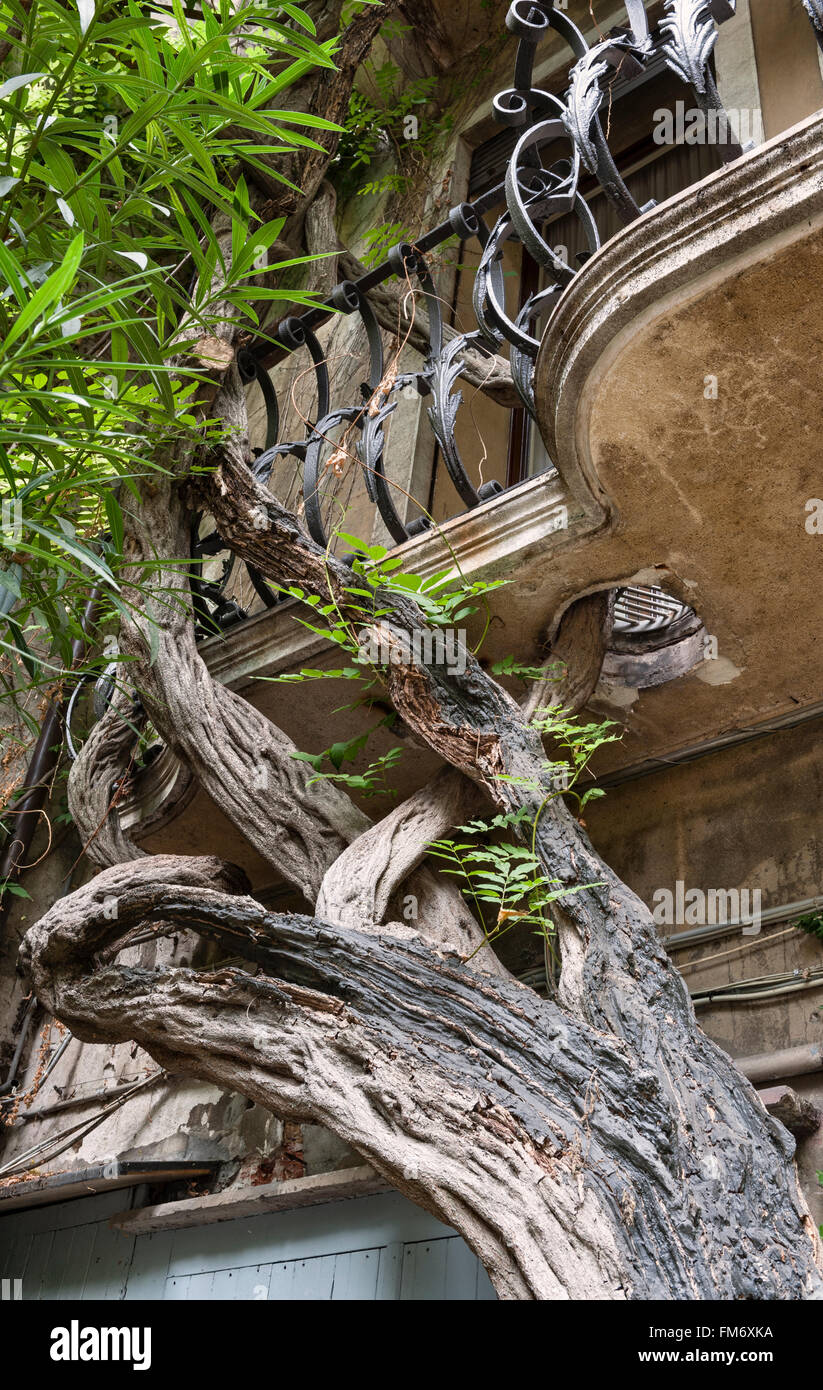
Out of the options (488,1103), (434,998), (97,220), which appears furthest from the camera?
(97,220)

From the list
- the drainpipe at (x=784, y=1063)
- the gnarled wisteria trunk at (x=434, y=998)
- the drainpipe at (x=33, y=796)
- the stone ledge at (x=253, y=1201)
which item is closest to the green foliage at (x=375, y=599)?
the gnarled wisteria trunk at (x=434, y=998)

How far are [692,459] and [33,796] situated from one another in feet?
12.2

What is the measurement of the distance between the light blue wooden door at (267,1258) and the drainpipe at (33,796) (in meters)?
1.54

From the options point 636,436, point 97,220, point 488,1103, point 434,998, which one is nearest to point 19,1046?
point 434,998

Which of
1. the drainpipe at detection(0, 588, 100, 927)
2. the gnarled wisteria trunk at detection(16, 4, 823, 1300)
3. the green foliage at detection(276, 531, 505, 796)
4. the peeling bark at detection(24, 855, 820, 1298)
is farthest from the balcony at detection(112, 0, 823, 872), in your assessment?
the drainpipe at detection(0, 588, 100, 927)

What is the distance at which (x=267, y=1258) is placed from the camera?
11.3 feet

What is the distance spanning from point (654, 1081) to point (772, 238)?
1.78 meters

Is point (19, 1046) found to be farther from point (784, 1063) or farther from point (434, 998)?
point (784, 1063)

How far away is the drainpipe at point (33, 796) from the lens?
5199mm

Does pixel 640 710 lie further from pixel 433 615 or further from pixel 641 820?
pixel 433 615

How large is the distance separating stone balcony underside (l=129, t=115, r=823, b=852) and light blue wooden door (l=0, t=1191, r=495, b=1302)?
1580mm

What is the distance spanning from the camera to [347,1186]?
10.7ft

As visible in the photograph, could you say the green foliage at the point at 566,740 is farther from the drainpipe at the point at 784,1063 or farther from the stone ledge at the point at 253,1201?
the stone ledge at the point at 253,1201

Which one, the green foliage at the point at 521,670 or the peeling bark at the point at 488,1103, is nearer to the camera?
the peeling bark at the point at 488,1103
